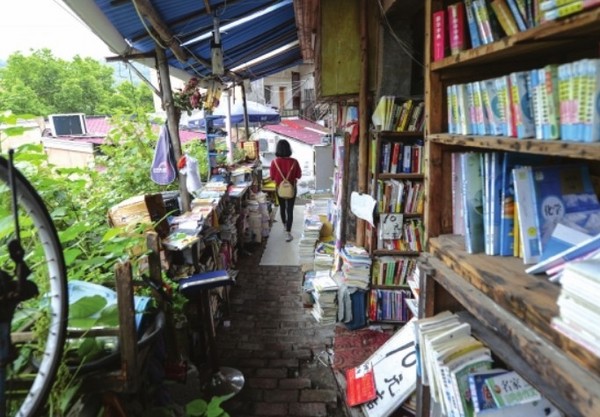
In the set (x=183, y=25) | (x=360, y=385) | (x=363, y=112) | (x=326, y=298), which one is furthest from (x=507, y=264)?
(x=183, y=25)

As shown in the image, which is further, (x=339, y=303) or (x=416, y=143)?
(x=339, y=303)

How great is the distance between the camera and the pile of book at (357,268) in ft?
13.9

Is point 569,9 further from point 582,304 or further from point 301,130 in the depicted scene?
point 301,130

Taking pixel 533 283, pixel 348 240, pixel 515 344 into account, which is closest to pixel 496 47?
pixel 533 283

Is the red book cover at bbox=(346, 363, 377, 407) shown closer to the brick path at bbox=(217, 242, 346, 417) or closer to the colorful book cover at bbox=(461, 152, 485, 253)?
the brick path at bbox=(217, 242, 346, 417)

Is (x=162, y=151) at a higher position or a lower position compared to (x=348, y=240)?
higher

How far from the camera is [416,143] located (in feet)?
13.3

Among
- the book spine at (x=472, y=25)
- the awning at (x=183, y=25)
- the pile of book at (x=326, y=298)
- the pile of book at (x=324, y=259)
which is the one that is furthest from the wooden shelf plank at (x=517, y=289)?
the pile of book at (x=324, y=259)

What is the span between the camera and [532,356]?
121cm

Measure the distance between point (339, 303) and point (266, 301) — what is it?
1.46m

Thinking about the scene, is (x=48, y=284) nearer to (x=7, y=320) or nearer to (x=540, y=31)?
(x=7, y=320)

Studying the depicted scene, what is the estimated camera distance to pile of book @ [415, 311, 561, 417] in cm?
147

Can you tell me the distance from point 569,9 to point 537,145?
0.42 m

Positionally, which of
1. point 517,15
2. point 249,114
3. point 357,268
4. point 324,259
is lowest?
point 324,259
